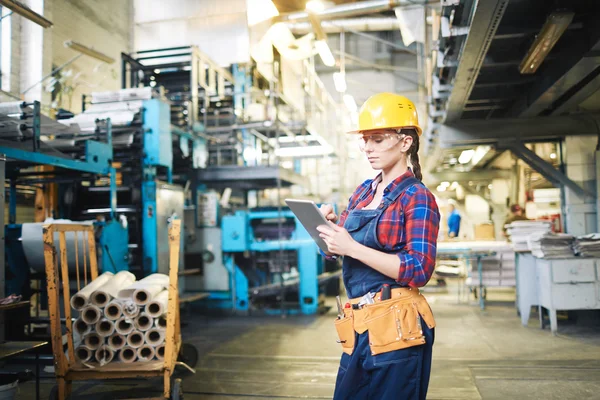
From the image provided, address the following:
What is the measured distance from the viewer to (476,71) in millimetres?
5387

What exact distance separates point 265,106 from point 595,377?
26.9 ft

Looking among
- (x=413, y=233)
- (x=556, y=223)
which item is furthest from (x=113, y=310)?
(x=556, y=223)

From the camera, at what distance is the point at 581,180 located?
25.2 ft

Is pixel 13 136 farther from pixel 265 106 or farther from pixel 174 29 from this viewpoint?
pixel 265 106

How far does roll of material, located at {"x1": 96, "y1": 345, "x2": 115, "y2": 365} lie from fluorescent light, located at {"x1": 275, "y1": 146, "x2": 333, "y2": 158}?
8639mm

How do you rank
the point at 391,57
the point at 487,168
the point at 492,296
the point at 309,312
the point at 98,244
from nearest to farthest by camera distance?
the point at 98,244
the point at 309,312
the point at 492,296
the point at 487,168
the point at 391,57

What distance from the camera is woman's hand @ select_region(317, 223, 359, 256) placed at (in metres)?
1.92

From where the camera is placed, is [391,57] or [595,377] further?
[391,57]

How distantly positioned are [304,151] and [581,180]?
6900 millimetres

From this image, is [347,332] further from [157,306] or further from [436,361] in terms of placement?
[436,361]

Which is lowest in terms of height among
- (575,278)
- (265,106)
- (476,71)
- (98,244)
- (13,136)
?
(575,278)

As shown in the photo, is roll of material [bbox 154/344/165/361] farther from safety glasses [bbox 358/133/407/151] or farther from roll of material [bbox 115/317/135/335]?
safety glasses [bbox 358/133/407/151]

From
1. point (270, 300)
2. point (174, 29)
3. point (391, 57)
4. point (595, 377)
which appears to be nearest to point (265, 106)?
point (174, 29)

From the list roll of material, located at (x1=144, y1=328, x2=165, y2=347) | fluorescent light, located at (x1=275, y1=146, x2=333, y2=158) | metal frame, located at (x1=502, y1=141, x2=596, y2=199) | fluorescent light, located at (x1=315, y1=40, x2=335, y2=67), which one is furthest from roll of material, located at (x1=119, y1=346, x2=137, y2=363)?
fluorescent light, located at (x1=275, y1=146, x2=333, y2=158)
